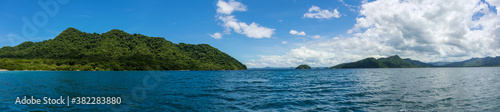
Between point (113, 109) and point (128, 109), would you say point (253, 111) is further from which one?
point (113, 109)

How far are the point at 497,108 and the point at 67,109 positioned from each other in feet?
151

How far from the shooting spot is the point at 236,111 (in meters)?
22.2

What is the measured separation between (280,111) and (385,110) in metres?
10.9

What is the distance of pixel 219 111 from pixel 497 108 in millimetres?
30439

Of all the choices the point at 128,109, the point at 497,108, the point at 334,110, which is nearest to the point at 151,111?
the point at 128,109

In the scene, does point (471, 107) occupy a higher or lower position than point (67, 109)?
lower

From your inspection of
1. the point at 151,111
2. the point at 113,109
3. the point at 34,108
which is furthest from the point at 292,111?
the point at 34,108

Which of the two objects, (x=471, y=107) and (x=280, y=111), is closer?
(x=280, y=111)

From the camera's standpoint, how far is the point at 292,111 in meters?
21.8

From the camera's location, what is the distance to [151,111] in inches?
864

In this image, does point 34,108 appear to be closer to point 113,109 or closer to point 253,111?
point 113,109

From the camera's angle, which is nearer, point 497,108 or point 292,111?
point 292,111

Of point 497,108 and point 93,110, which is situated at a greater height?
point 93,110

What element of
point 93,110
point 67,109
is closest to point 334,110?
point 93,110
